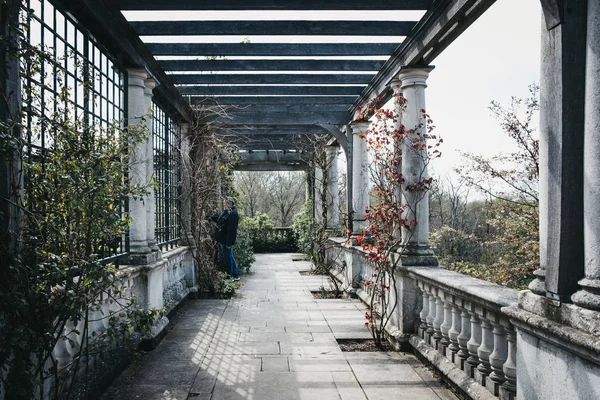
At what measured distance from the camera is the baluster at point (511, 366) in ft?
10.4

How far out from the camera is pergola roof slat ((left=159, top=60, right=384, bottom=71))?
6699mm

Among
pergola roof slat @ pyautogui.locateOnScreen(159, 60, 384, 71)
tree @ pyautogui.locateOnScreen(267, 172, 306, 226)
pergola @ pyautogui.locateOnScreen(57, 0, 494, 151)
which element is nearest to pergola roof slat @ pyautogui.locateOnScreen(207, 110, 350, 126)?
pergola @ pyautogui.locateOnScreen(57, 0, 494, 151)

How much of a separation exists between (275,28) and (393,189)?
93.0 inches

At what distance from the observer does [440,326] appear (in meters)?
4.52

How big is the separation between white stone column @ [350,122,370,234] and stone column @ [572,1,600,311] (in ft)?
22.0

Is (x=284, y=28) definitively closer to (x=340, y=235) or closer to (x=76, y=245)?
(x=76, y=245)

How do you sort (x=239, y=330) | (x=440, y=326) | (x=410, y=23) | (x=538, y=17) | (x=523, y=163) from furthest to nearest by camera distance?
1. (x=523, y=163)
2. (x=239, y=330)
3. (x=410, y=23)
4. (x=440, y=326)
5. (x=538, y=17)

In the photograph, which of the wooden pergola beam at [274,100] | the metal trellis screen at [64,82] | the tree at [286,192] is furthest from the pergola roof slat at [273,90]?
the tree at [286,192]

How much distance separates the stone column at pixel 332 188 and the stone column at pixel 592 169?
9902mm

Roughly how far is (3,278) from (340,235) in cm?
995

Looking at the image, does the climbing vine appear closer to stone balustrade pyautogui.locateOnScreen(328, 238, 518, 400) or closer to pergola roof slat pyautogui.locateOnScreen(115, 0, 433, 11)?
pergola roof slat pyautogui.locateOnScreen(115, 0, 433, 11)

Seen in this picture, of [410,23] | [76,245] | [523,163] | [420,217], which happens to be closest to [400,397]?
[420,217]

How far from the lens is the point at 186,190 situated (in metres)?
8.64

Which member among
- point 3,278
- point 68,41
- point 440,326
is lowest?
point 440,326
